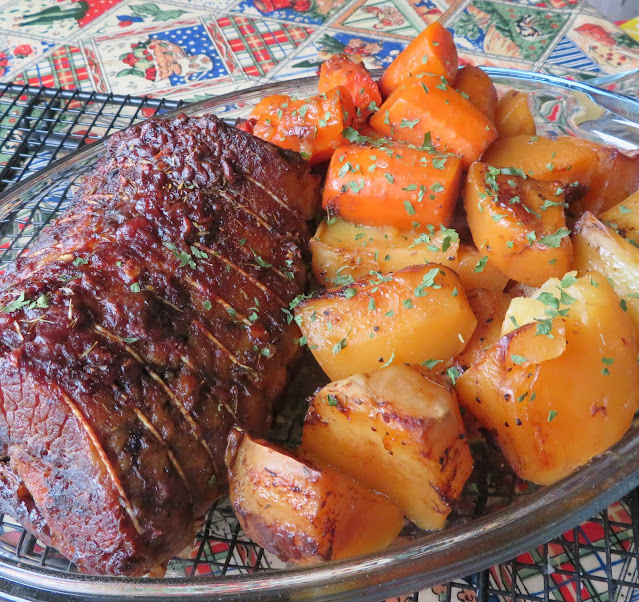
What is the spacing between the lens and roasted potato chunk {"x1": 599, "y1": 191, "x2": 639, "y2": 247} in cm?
173

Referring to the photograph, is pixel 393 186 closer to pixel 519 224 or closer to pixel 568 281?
pixel 519 224

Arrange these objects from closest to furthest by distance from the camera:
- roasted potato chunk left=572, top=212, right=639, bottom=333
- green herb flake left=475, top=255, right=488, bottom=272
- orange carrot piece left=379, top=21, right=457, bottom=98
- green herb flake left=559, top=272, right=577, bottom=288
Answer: green herb flake left=559, top=272, right=577, bottom=288 < roasted potato chunk left=572, top=212, right=639, bottom=333 < green herb flake left=475, top=255, right=488, bottom=272 < orange carrot piece left=379, top=21, right=457, bottom=98

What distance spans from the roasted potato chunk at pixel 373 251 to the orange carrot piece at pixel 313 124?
0.92 ft

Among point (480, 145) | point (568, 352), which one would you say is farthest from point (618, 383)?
point (480, 145)

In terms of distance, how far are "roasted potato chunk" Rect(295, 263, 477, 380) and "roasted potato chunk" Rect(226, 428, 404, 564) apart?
11.6 inches

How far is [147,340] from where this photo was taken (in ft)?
4.66

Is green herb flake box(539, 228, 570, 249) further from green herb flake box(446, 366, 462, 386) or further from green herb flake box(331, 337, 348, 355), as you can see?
A: green herb flake box(331, 337, 348, 355)

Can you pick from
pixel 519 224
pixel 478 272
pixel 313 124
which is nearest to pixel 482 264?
pixel 478 272

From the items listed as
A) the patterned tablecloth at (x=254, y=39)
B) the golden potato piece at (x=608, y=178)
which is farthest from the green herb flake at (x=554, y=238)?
the patterned tablecloth at (x=254, y=39)

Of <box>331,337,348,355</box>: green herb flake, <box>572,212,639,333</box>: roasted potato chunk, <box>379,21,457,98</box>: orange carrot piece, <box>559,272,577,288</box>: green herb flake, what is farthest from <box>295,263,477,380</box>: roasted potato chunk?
<box>379,21,457,98</box>: orange carrot piece

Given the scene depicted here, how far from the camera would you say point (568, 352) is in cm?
138

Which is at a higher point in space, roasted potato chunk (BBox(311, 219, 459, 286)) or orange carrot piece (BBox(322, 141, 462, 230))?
orange carrot piece (BBox(322, 141, 462, 230))

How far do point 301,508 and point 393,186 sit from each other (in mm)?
847

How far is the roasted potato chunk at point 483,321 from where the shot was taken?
1.60m
